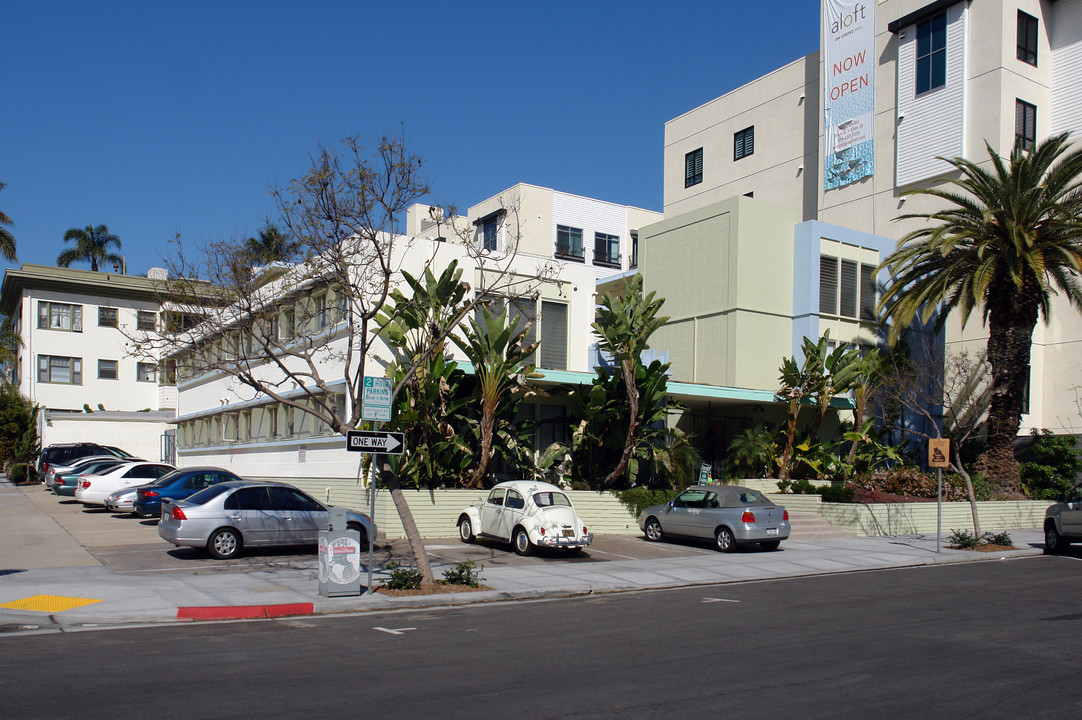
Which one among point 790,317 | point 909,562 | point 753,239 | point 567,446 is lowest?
point 909,562

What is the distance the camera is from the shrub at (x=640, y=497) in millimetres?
24125

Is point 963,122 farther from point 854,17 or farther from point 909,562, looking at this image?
point 909,562

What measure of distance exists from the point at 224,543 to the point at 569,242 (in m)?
35.3

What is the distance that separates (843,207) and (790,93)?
280 inches

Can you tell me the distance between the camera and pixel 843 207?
40469 mm

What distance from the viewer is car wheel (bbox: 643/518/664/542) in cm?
2259

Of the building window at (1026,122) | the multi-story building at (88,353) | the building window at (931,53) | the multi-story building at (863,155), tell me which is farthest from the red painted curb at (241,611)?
the multi-story building at (88,353)

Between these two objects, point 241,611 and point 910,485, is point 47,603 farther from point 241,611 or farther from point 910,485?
point 910,485

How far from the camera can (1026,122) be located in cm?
3575

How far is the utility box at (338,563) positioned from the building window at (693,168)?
39.1 meters

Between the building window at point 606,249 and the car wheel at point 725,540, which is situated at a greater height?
the building window at point 606,249

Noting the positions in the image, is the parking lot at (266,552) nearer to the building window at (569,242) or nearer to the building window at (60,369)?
the building window at (569,242)

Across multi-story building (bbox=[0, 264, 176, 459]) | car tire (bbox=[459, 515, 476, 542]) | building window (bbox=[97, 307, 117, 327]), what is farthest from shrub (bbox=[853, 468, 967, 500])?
building window (bbox=[97, 307, 117, 327])

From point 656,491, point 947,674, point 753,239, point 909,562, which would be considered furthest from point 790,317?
point 947,674
